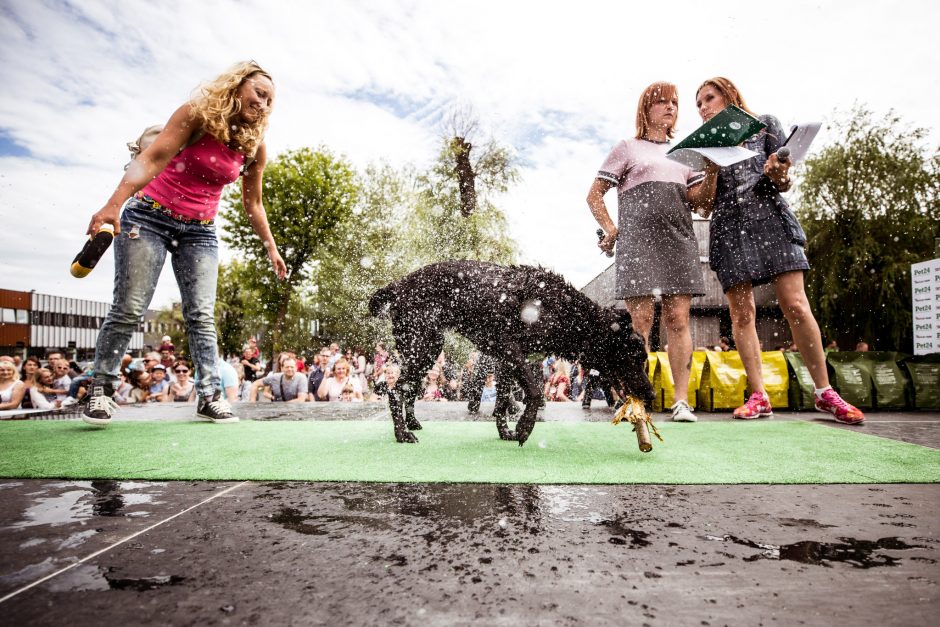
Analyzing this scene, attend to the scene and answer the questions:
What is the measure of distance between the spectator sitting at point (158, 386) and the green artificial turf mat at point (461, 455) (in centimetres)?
630

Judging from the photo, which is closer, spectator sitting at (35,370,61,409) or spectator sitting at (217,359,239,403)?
spectator sitting at (217,359,239,403)

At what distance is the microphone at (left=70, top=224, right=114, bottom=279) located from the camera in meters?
2.71

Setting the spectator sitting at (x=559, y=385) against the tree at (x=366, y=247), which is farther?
the tree at (x=366, y=247)

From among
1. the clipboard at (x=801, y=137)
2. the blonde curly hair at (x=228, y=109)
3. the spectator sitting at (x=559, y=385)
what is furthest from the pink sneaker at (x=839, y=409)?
the spectator sitting at (x=559, y=385)

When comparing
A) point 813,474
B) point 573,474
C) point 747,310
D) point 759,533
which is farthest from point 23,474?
point 747,310

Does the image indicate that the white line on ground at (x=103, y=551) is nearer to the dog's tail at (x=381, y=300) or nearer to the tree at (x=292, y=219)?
the dog's tail at (x=381, y=300)

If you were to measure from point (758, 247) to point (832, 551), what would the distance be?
340 centimetres

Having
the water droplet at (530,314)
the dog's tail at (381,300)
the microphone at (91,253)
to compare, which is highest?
the microphone at (91,253)

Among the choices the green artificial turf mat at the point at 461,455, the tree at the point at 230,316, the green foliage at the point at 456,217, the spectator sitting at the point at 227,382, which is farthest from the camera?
the tree at the point at 230,316

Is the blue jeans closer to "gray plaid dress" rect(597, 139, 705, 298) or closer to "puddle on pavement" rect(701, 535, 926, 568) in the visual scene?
"gray plaid dress" rect(597, 139, 705, 298)

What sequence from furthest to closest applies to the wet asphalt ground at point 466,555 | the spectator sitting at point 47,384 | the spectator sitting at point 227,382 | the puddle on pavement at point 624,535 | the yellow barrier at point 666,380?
the spectator sitting at point 47,384 < the spectator sitting at point 227,382 < the yellow barrier at point 666,380 < the puddle on pavement at point 624,535 < the wet asphalt ground at point 466,555

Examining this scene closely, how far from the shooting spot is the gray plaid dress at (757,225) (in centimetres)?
401

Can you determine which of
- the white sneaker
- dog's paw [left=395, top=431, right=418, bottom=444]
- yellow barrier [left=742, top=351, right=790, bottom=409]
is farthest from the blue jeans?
yellow barrier [left=742, top=351, right=790, bottom=409]

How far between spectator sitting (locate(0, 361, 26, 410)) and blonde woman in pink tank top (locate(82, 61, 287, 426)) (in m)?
5.84
